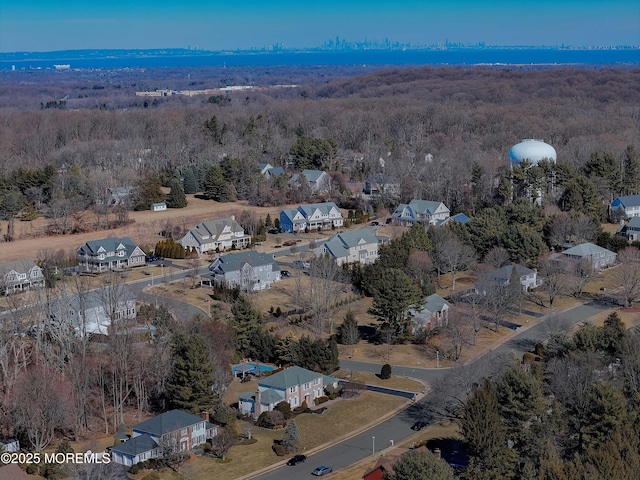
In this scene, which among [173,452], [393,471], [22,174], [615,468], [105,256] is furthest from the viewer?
[22,174]

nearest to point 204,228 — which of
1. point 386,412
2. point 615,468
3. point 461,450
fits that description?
→ point 386,412

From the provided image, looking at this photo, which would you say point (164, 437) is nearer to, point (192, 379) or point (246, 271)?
point (192, 379)

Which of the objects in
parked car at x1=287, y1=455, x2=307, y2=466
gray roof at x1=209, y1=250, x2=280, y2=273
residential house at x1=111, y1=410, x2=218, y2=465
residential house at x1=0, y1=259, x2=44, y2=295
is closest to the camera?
residential house at x1=111, y1=410, x2=218, y2=465

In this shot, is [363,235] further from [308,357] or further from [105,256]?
[308,357]

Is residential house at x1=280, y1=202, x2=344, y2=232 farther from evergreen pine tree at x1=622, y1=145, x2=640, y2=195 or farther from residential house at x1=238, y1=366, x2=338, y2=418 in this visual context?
residential house at x1=238, y1=366, x2=338, y2=418

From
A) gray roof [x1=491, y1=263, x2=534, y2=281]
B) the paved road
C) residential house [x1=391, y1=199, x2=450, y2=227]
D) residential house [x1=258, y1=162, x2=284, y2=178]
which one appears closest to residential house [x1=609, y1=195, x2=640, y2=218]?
residential house [x1=391, y1=199, x2=450, y2=227]

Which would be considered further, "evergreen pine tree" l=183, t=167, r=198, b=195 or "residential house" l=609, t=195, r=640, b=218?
"evergreen pine tree" l=183, t=167, r=198, b=195

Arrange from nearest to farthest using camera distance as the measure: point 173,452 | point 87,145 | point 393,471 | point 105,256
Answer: point 393,471, point 173,452, point 105,256, point 87,145

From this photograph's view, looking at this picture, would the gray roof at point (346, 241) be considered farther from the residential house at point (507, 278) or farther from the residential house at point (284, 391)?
the residential house at point (284, 391)
